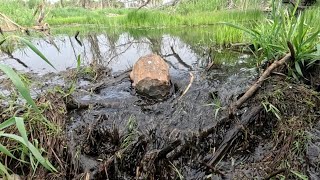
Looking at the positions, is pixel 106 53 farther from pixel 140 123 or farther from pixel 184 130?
pixel 184 130

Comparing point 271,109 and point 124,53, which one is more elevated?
point 124,53

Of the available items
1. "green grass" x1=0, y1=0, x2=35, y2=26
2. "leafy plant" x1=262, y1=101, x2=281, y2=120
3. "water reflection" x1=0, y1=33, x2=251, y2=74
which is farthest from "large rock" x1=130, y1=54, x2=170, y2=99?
"green grass" x1=0, y1=0, x2=35, y2=26

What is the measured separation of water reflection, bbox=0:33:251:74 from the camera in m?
4.11

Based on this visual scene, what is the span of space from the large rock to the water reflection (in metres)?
0.69

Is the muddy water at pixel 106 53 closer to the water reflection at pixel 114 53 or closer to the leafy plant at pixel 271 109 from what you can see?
the water reflection at pixel 114 53

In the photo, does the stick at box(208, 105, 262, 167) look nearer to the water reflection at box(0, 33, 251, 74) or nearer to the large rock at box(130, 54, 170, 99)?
the large rock at box(130, 54, 170, 99)

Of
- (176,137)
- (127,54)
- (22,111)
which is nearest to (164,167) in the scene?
(176,137)

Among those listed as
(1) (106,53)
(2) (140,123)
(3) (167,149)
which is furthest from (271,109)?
(1) (106,53)

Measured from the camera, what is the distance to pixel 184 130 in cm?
226

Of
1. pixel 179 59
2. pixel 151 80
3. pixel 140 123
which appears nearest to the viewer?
pixel 140 123

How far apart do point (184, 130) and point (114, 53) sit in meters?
3.00

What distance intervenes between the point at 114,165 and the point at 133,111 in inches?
26.4

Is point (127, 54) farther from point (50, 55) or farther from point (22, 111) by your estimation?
point (22, 111)

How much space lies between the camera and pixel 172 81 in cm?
314
